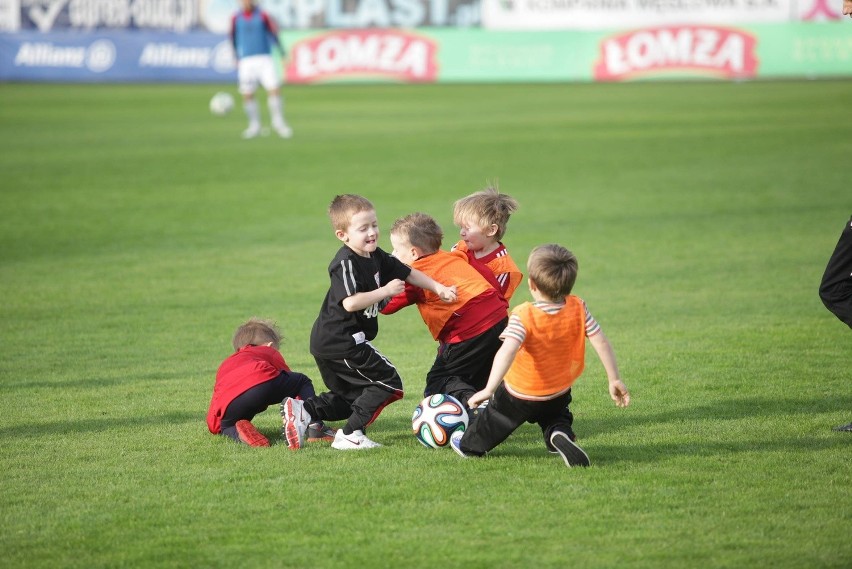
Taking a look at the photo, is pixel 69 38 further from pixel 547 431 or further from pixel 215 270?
pixel 547 431

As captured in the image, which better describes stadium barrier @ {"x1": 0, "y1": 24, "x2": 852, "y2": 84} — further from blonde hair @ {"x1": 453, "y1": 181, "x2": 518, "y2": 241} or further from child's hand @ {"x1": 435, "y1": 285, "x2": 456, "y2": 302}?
child's hand @ {"x1": 435, "y1": 285, "x2": 456, "y2": 302}

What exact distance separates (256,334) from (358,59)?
3088 centimetres

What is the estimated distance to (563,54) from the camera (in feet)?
116


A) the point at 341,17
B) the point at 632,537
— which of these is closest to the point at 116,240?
the point at 632,537

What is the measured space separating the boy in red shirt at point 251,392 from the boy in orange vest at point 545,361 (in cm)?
109

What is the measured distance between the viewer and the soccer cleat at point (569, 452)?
5.00m

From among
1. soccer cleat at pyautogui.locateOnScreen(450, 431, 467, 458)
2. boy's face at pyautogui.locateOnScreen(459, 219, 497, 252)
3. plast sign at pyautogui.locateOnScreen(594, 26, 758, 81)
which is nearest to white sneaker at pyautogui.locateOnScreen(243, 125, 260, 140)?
plast sign at pyautogui.locateOnScreen(594, 26, 758, 81)

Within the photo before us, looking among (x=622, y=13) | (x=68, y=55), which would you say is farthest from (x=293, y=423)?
(x=622, y=13)

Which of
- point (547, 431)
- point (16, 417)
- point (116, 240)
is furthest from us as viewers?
point (116, 240)

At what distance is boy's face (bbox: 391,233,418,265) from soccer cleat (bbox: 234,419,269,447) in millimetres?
1182

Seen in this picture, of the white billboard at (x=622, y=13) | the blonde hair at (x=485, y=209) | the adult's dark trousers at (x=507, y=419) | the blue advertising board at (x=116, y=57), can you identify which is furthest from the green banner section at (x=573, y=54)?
the adult's dark trousers at (x=507, y=419)

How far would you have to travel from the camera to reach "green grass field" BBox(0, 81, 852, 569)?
4.25 metres

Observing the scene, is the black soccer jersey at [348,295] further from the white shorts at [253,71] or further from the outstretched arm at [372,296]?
the white shorts at [253,71]

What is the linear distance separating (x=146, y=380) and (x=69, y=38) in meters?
32.3
